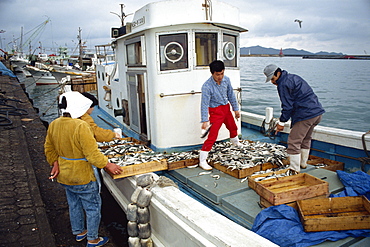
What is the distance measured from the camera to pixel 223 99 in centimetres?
522

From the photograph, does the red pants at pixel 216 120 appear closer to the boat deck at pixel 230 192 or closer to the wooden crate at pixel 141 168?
the boat deck at pixel 230 192

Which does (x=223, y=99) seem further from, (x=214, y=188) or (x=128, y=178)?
(x=128, y=178)

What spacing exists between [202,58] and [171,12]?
1.09 metres

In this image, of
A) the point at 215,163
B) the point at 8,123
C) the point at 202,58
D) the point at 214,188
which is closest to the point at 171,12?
the point at 202,58

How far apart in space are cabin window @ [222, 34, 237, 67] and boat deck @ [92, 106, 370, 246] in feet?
8.22

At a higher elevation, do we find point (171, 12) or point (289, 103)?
point (171, 12)

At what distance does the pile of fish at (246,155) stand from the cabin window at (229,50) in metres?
1.80

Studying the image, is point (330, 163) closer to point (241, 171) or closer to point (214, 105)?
point (241, 171)

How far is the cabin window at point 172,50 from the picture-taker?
5598mm

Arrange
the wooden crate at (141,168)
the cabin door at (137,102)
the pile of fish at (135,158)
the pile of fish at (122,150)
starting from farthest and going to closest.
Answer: the cabin door at (137,102) → the pile of fish at (122,150) → the pile of fish at (135,158) → the wooden crate at (141,168)

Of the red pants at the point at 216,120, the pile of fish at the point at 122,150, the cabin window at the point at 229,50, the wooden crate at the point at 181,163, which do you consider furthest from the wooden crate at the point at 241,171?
the cabin window at the point at 229,50

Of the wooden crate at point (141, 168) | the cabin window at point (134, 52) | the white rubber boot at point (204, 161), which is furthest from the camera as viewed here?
the cabin window at point (134, 52)

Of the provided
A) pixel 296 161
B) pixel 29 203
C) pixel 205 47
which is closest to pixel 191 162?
pixel 296 161

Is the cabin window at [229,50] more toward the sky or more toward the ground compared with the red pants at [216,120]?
more toward the sky
